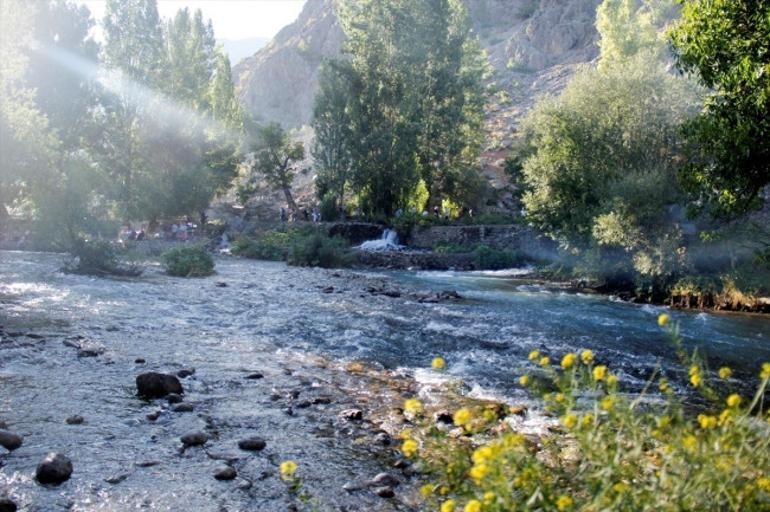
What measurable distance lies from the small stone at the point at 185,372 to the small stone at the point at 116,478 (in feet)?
12.7

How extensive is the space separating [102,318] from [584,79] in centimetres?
2700

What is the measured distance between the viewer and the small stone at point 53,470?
5.54 m

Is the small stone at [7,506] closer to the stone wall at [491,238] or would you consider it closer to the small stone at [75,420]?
the small stone at [75,420]

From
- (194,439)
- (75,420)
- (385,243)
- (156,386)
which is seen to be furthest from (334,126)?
(194,439)

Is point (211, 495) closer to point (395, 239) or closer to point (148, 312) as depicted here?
point (148, 312)

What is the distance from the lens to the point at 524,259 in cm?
4019

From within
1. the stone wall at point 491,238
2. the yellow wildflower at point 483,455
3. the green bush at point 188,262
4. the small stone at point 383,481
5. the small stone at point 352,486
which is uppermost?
the stone wall at point 491,238

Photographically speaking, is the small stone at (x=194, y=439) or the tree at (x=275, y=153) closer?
the small stone at (x=194, y=439)

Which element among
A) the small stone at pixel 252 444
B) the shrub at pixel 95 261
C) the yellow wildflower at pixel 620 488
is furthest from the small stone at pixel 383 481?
the shrub at pixel 95 261

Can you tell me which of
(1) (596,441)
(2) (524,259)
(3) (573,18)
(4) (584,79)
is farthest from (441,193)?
(3) (573,18)

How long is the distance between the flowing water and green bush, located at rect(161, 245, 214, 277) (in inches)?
66.1

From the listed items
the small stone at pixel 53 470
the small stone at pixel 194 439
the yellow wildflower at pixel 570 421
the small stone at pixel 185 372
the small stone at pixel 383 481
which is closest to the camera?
the yellow wildflower at pixel 570 421

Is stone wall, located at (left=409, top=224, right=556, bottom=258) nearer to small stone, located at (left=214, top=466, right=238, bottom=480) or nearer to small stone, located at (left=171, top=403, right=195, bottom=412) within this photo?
small stone, located at (left=171, top=403, right=195, bottom=412)

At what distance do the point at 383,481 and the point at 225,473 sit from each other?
1.55 metres
